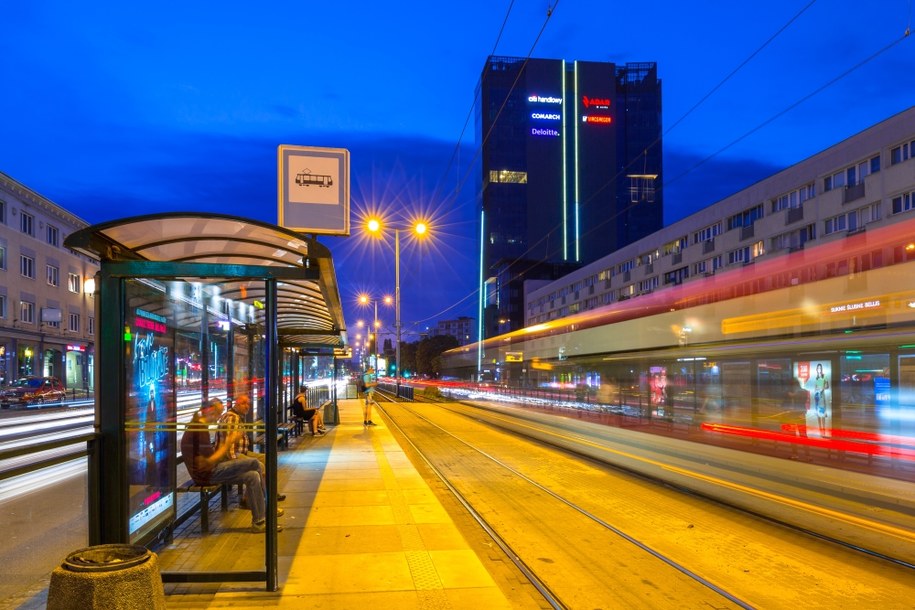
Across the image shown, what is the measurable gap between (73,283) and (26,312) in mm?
6185

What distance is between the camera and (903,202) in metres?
28.6

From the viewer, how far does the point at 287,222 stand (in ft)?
33.6

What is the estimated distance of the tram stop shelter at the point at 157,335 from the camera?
5.67 m

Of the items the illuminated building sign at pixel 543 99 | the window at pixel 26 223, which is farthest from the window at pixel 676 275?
the illuminated building sign at pixel 543 99

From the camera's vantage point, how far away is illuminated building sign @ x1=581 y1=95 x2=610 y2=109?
121 meters

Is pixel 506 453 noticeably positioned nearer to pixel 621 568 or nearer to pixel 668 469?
pixel 668 469

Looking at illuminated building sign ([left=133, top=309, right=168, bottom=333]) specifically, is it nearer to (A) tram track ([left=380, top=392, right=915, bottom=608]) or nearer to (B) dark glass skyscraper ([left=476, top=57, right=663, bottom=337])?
(A) tram track ([left=380, top=392, right=915, bottom=608])

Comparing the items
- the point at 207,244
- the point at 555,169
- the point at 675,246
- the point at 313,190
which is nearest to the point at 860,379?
the point at 313,190

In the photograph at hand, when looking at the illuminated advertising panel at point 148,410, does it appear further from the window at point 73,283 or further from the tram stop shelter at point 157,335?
the window at point 73,283

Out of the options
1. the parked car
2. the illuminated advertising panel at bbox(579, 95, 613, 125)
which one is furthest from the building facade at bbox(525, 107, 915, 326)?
the illuminated advertising panel at bbox(579, 95, 613, 125)

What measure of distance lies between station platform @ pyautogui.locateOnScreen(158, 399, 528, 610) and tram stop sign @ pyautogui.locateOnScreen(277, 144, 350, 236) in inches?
162

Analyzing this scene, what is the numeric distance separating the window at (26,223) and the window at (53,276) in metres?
3.63

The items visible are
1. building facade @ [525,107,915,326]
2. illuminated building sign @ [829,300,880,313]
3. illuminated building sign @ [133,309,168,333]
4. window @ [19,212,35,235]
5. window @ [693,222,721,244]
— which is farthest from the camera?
window @ [693,222,721,244]

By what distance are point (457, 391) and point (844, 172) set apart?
35866 mm
